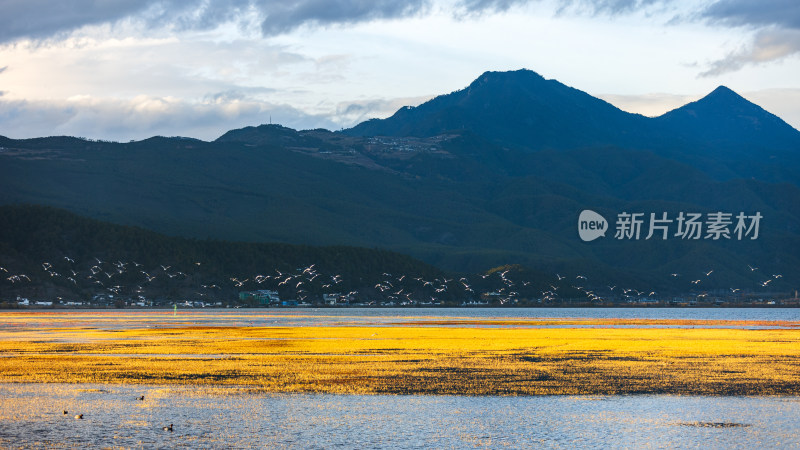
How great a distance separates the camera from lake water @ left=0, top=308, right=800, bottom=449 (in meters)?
38.0

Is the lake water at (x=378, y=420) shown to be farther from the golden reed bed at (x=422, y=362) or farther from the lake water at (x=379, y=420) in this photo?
the golden reed bed at (x=422, y=362)

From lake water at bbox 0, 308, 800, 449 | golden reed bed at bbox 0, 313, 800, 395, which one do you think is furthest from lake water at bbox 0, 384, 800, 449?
golden reed bed at bbox 0, 313, 800, 395

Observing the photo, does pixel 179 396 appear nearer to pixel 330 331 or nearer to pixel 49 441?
pixel 49 441

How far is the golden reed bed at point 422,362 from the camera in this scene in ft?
175

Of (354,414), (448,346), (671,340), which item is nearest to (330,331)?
(448,346)

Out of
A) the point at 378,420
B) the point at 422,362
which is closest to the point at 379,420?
the point at 378,420

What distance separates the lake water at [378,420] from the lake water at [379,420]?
46 mm

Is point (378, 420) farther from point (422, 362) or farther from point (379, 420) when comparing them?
point (422, 362)

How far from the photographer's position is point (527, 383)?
54125mm

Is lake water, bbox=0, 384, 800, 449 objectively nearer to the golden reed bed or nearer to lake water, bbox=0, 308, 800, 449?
lake water, bbox=0, 308, 800, 449

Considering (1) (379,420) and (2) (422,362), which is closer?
(1) (379,420)

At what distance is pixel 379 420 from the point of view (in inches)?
1677

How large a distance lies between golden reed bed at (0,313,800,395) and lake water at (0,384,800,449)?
3.41m

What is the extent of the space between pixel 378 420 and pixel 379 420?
44 mm
